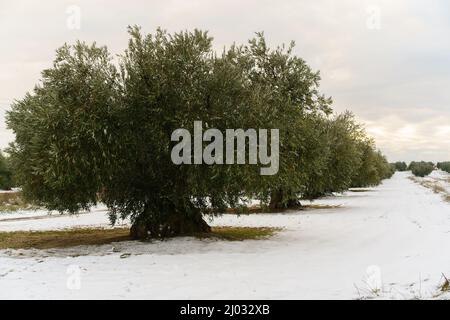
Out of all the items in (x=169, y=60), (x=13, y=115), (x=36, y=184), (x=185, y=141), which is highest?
(x=169, y=60)

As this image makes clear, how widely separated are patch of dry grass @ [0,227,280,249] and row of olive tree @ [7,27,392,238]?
1.93m

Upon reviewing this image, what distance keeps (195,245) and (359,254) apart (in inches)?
272

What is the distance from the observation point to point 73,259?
18.4m

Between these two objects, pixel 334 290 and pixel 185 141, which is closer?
pixel 334 290

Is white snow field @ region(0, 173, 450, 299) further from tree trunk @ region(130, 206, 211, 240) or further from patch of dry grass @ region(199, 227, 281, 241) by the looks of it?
tree trunk @ region(130, 206, 211, 240)
